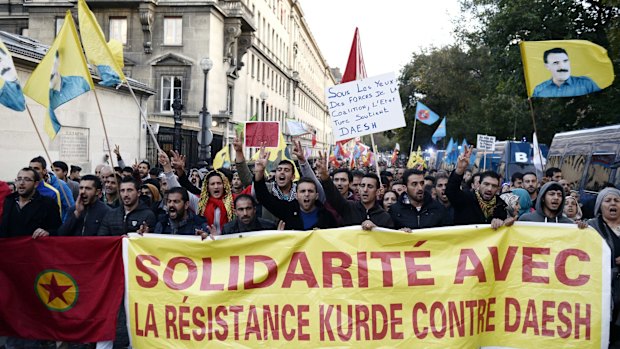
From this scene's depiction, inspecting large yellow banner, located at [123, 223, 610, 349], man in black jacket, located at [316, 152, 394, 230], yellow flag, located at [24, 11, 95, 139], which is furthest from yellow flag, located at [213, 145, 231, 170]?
large yellow banner, located at [123, 223, 610, 349]

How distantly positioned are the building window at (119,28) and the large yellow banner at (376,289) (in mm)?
33139

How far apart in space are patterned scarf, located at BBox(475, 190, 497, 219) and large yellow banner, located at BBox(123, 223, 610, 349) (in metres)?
0.81

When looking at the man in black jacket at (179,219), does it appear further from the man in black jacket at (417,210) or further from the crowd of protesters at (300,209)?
the man in black jacket at (417,210)

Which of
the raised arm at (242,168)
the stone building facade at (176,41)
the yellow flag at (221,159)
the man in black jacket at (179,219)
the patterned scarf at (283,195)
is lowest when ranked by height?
the man in black jacket at (179,219)

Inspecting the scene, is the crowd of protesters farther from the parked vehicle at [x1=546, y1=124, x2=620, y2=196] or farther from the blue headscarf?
the parked vehicle at [x1=546, y1=124, x2=620, y2=196]

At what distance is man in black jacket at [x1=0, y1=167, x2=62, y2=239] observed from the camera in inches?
225

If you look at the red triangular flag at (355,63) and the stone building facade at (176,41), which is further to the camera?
the stone building facade at (176,41)

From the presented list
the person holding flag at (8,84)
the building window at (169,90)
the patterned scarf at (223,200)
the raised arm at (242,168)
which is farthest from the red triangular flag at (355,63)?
the building window at (169,90)

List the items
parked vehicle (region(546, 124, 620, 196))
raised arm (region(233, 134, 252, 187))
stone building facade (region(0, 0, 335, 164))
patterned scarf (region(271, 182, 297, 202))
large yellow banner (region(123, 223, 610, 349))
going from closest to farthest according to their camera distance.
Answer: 1. large yellow banner (region(123, 223, 610, 349))
2. patterned scarf (region(271, 182, 297, 202))
3. raised arm (region(233, 134, 252, 187))
4. parked vehicle (region(546, 124, 620, 196))
5. stone building facade (region(0, 0, 335, 164))

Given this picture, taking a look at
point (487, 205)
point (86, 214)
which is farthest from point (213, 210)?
point (487, 205)

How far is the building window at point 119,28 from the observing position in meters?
35.9

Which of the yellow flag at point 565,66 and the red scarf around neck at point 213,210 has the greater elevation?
the yellow flag at point 565,66

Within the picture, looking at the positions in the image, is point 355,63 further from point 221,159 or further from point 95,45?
point 221,159

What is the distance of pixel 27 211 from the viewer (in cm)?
576
